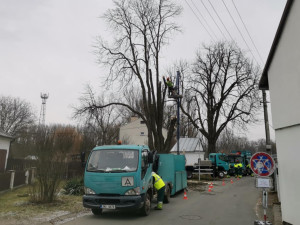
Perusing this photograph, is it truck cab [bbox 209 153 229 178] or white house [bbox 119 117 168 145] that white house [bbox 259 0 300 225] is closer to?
truck cab [bbox 209 153 229 178]

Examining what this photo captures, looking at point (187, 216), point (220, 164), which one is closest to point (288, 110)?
point (187, 216)

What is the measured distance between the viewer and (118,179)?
8.69 metres

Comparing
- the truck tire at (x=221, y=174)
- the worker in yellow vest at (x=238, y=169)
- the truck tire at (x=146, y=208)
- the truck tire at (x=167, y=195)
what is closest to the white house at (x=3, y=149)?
the truck tire at (x=167, y=195)

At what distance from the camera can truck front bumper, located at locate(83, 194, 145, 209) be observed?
8.58 metres

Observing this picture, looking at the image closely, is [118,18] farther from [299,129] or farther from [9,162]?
[299,129]

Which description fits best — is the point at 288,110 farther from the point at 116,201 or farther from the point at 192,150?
the point at 192,150

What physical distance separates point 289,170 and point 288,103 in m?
1.79

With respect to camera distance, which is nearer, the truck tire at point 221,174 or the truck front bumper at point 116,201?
the truck front bumper at point 116,201

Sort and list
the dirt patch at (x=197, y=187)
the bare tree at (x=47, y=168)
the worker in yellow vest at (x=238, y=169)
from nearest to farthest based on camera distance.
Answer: the bare tree at (x=47, y=168)
the dirt patch at (x=197, y=187)
the worker in yellow vest at (x=238, y=169)

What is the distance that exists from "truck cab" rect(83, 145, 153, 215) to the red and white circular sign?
11.6 feet

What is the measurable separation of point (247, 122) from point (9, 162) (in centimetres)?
2695

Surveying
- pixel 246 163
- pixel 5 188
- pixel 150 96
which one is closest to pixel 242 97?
pixel 246 163

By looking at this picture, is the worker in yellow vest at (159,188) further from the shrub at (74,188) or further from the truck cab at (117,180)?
the shrub at (74,188)

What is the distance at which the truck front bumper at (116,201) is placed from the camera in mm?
8578
